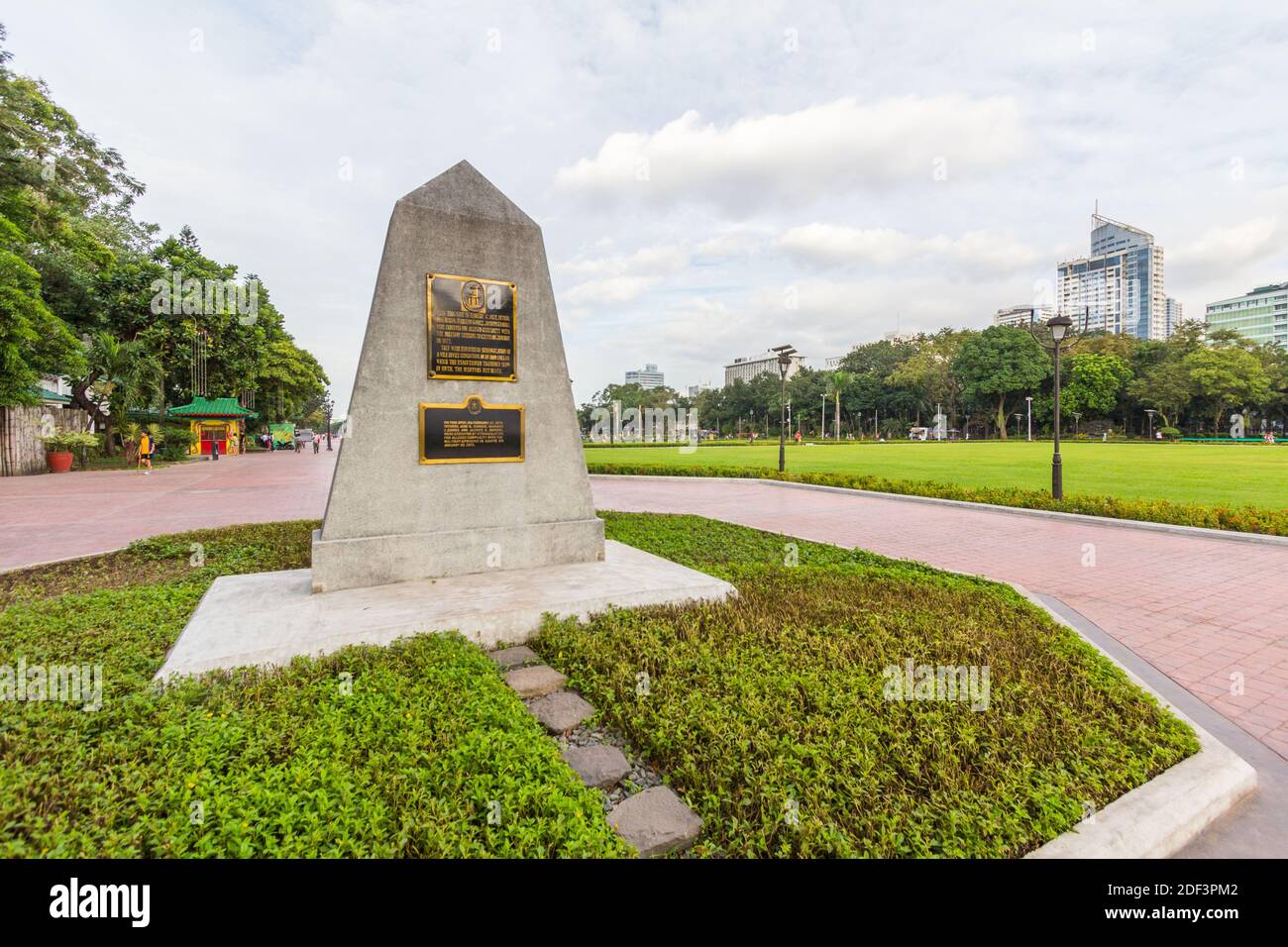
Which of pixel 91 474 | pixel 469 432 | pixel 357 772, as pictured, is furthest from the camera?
pixel 91 474

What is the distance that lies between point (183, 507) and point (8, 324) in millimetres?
7231

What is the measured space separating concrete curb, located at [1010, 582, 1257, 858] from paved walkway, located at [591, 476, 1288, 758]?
69cm

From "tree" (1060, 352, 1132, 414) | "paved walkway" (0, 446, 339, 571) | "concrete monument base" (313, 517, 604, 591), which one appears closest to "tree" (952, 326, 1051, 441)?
"tree" (1060, 352, 1132, 414)

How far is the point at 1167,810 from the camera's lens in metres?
2.51

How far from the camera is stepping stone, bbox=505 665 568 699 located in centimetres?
364

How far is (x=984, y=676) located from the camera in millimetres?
3682

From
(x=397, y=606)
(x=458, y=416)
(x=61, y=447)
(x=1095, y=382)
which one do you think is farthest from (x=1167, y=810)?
(x=1095, y=382)

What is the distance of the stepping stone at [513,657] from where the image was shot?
13.3 ft

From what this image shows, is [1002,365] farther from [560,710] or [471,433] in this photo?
[560,710]

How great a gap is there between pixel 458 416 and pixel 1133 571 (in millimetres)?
7600

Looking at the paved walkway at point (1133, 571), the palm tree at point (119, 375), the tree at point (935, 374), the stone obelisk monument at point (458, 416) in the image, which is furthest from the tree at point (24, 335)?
the tree at point (935, 374)

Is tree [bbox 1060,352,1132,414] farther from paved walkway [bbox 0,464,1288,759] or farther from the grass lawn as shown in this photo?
the grass lawn
